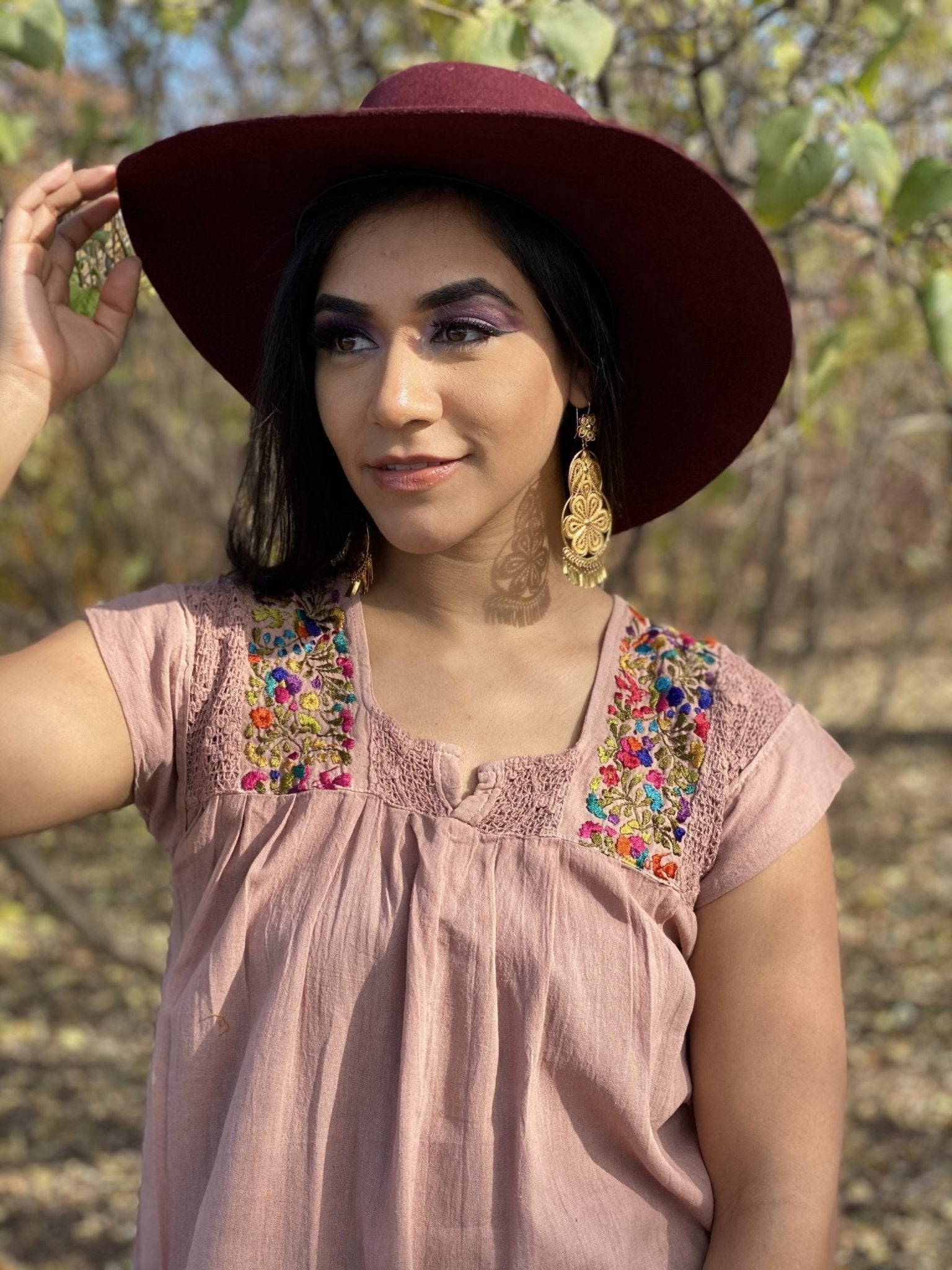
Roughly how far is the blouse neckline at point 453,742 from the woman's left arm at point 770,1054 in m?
0.24

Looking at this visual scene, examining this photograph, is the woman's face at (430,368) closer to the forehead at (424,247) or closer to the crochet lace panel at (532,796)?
the forehead at (424,247)

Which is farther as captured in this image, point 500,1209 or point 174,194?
point 174,194

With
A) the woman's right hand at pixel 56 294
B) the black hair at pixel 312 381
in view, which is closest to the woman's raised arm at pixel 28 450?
the woman's right hand at pixel 56 294

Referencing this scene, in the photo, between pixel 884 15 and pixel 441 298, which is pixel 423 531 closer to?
pixel 441 298

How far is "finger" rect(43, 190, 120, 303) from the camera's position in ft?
5.34

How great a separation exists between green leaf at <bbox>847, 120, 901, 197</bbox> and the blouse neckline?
2.37ft

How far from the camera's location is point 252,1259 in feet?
4.87

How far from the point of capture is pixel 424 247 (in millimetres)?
1523

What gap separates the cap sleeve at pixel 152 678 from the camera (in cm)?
155

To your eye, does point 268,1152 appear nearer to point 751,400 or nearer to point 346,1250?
point 346,1250

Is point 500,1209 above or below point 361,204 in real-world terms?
below

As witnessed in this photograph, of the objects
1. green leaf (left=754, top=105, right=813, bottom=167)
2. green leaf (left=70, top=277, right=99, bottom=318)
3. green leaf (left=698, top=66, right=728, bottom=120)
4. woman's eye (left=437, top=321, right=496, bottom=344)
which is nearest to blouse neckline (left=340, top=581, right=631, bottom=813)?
woman's eye (left=437, top=321, right=496, bottom=344)

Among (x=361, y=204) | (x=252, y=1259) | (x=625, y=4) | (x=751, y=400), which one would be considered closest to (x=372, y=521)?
(x=361, y=204)

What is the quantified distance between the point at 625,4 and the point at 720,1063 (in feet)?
5.84
